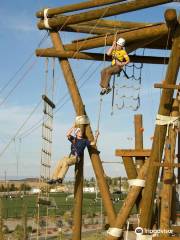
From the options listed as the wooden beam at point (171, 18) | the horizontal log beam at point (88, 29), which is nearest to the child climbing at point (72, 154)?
the horizontal log beam at point (88, 29)

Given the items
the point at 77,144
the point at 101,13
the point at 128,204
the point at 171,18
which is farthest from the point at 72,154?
the point at 171,18

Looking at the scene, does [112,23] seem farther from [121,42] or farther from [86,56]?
[121,42]

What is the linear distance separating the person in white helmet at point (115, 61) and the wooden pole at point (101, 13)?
465 mm

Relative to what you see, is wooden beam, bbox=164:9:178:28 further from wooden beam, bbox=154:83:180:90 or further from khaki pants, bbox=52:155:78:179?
khaki pants, bbox=52:155:78:179

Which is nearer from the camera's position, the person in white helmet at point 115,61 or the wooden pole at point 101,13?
the wooden pole at point 101,13

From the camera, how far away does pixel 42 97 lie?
884 centimetres

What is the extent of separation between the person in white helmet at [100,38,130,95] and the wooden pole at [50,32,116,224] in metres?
0.62

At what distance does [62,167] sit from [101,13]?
8.18 ft

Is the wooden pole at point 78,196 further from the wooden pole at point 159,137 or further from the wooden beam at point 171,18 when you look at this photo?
the wooden beam at point 171,18

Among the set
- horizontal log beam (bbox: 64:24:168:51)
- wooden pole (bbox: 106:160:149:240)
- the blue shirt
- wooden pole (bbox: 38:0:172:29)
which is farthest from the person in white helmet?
wooden pole (bbox: 106:160:149:240)

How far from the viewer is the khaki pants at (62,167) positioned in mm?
8047

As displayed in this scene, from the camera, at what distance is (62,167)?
8055mm

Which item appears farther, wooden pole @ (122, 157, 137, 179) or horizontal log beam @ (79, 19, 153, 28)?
horizontal log beam @ (79, 19, 153, 28)

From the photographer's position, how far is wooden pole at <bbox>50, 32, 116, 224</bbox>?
26.2 feet
